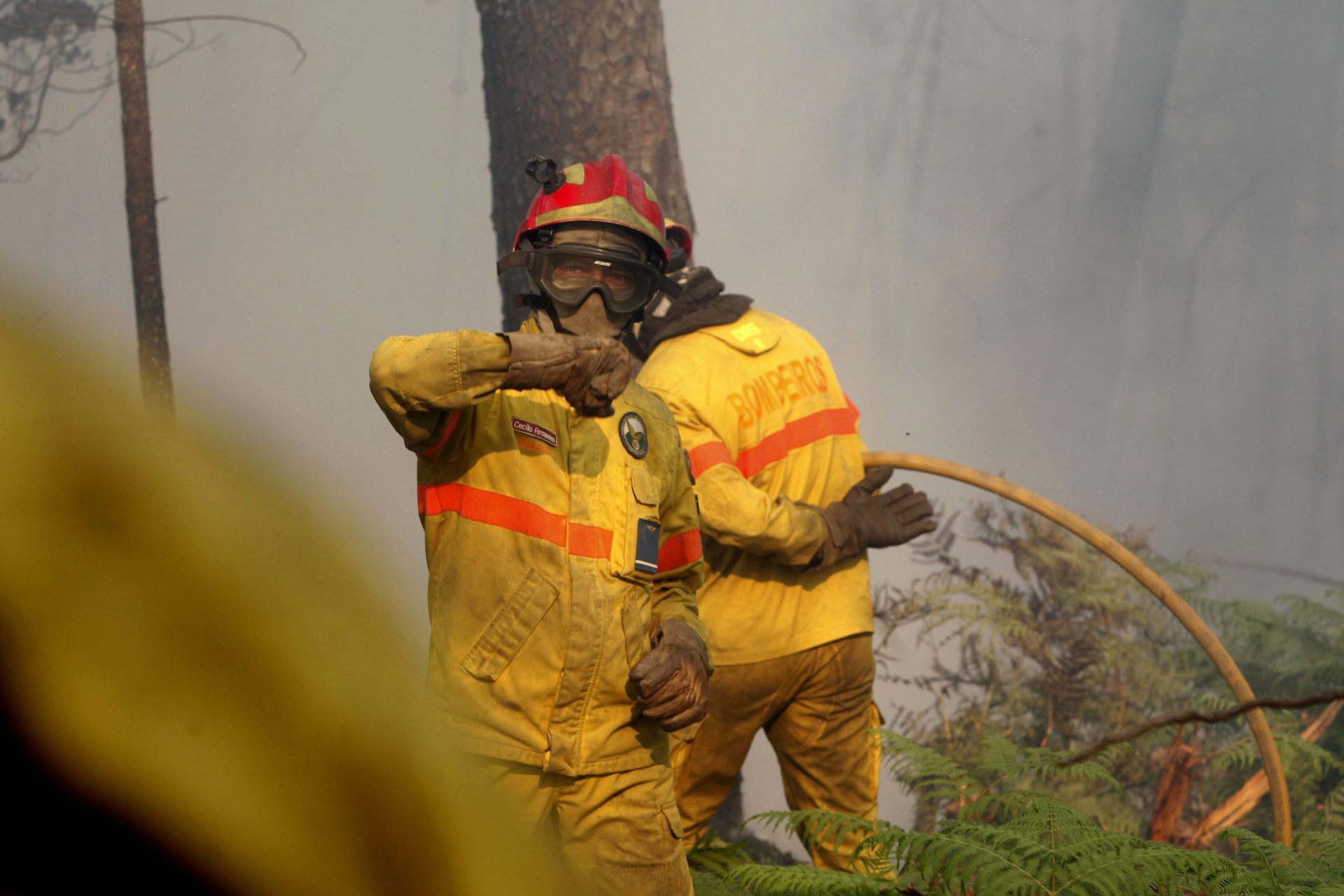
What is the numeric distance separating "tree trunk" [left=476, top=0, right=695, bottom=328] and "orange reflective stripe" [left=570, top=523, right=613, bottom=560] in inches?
115

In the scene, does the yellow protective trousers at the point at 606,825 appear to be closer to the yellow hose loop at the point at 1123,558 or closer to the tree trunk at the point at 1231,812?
the yellow hose loop at the point at 1123,558

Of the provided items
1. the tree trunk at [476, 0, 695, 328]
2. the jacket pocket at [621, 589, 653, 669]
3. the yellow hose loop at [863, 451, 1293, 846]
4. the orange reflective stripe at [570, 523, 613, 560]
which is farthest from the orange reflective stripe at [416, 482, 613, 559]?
the tree trunk at [476, 0, 695, 328]

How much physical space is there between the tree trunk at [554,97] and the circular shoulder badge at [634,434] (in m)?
2.72

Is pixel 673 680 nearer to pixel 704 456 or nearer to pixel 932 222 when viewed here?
pixel 704 456

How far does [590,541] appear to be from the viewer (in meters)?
2.63

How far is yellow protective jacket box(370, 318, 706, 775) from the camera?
2.56 m

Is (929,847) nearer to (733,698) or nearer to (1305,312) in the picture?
(733,698)

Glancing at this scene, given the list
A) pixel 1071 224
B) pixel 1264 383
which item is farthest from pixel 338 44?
pixel 1264 383

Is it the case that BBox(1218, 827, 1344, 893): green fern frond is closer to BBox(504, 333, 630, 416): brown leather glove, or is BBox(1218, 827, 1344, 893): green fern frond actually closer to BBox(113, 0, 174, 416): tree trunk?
BBox(504, 333, 630, 416): brown leather glove

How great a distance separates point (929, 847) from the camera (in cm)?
203

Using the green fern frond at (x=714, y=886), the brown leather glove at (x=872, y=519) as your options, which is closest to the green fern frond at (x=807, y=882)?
the brown leather glove at (x=872, y=519)

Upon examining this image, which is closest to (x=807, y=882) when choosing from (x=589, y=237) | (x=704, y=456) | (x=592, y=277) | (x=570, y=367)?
(x=570, y=367)

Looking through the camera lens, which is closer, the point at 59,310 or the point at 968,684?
the point at 59,310

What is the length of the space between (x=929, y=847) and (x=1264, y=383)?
5.41 meters
